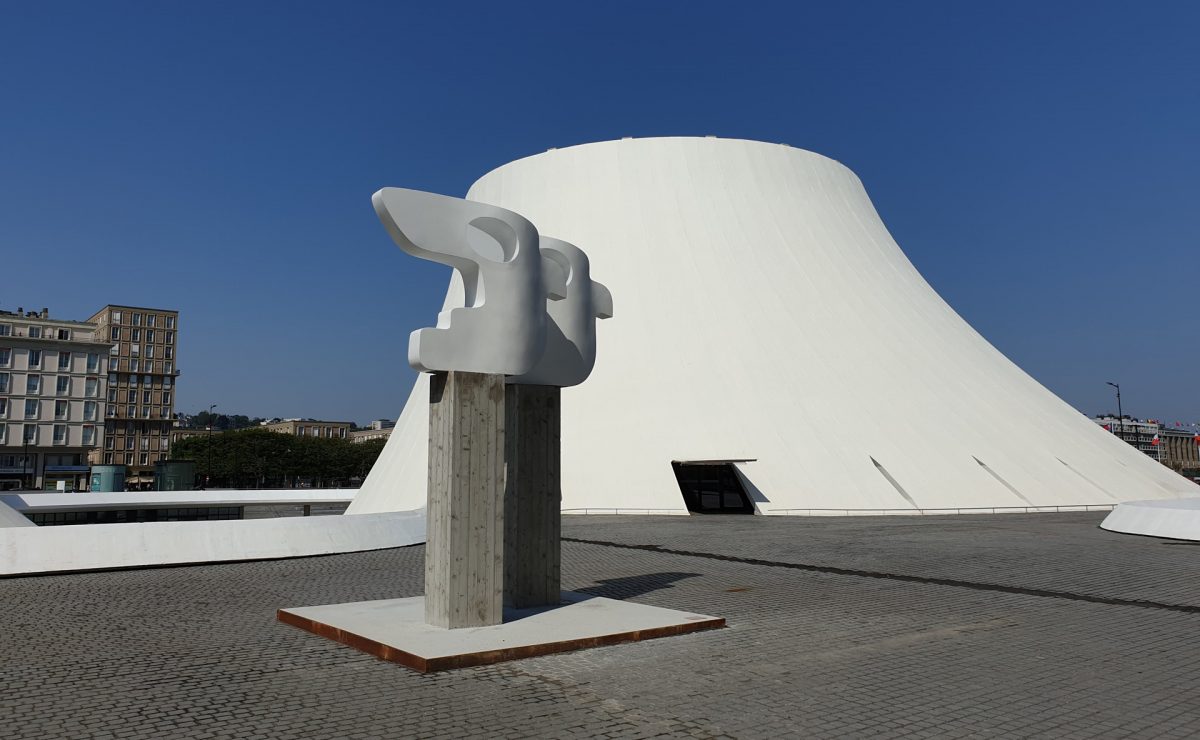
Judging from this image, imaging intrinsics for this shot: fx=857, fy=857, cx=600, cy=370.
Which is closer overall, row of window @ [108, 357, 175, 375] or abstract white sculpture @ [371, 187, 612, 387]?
abstract white sculpture @ [371, 187, 612, 387]

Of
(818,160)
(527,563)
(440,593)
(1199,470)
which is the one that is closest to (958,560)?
(527,563)

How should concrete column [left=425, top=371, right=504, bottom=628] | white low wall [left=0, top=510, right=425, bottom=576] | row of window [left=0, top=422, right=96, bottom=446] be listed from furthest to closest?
row of window [left=0, top=422, right=96, bottom=446] < white low wall [left=0, top=510, right=425, bottom=576] < concrete column [left=425, top=371, right=504, bottom=628]

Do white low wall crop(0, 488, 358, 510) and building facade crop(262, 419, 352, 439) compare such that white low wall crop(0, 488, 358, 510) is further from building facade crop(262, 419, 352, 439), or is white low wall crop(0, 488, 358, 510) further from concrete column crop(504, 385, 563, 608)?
building facade crop(262, 419, 352, 439)

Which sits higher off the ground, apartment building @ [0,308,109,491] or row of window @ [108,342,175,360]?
row of window @ [108,342,175,360]

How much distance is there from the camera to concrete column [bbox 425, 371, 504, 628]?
6.55 m

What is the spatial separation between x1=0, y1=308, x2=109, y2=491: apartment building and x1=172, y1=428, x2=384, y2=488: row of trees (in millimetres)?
8241

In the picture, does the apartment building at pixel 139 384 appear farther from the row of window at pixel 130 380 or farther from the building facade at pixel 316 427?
the building facade at pixel 316 427

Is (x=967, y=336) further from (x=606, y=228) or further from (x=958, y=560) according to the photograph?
(x=958, y=560)

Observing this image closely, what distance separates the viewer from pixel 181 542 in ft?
36.4

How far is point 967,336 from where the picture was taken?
82.0 ft

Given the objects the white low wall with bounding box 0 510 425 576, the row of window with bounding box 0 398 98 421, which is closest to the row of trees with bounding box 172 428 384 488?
the row of window with bounding box 0 398 98 421

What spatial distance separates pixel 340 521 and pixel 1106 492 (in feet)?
60.5

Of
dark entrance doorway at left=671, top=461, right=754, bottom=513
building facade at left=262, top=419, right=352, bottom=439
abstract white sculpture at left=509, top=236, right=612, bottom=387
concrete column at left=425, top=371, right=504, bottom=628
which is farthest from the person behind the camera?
building facade at left=262, top=419, right=352, bottom=439

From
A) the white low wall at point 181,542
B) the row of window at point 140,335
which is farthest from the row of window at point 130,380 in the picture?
the white low wall at point 181,542
